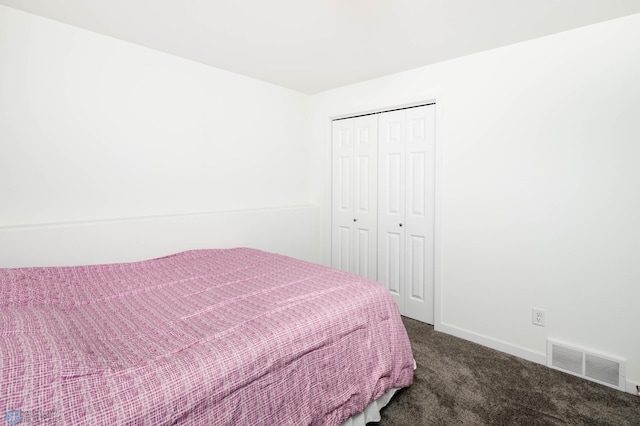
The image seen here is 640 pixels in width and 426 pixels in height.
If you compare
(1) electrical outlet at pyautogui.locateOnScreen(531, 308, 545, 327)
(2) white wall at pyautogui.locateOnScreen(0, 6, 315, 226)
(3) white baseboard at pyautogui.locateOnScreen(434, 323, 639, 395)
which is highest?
(2) white wall at pyautogui.locateOnScreen(0, 6, 315, 226)

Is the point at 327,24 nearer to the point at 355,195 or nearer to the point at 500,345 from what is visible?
the point at 355,195

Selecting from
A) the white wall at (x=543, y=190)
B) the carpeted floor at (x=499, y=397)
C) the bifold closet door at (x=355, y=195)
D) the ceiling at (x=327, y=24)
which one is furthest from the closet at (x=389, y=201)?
the carpeted floor at (x=499, y=397)

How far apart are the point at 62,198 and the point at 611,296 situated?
3.68 m

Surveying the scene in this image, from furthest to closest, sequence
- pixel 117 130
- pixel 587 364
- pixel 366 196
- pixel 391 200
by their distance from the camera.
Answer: pixel 366 196 < pixel 391 200 < pixel 117 130 < pixel 587 364

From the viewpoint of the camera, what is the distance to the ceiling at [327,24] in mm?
1889

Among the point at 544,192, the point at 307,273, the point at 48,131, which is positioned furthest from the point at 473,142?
the point at 48,131

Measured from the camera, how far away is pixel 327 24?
2.12 meters

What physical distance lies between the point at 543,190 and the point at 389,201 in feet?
4.22

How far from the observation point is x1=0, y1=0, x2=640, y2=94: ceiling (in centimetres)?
189

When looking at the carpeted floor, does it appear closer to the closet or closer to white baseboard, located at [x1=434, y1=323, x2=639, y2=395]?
white baseboard, located at [x1=434, y1=323, x2=639, y2=395]

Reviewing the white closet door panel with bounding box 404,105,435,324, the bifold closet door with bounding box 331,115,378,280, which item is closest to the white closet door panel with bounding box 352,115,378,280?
the bifold closet door with bounding box 331,115,378,280

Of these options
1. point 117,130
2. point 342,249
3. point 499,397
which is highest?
point 117,130

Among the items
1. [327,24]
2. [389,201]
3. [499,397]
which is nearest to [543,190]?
[389,201]

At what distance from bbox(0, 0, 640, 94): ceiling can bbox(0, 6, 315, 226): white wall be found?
189 millimetres
